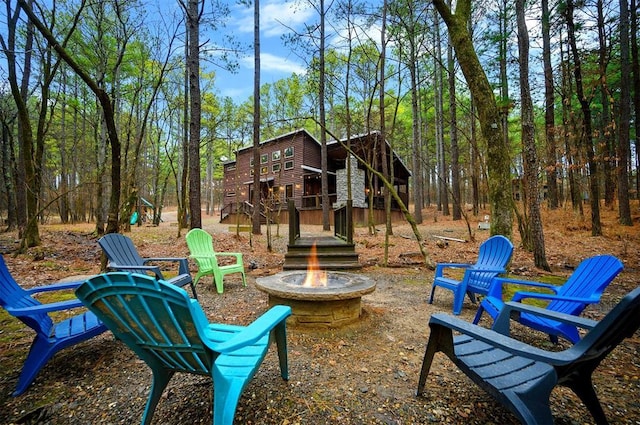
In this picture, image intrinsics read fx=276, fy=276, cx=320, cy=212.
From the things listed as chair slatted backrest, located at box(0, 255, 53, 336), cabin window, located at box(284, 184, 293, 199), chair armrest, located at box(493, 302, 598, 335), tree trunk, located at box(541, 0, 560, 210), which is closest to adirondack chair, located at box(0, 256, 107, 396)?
chair slatted backrest, located at box(0, 255, 53, 336)

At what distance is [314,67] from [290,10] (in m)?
2.12

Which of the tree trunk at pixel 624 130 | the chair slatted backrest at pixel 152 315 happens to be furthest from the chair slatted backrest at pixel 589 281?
the tree trunk at pixel 624 130

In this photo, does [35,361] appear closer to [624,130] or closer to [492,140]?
[492,140]

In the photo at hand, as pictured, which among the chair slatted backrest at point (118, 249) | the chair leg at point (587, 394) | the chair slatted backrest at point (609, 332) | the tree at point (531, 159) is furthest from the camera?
the tree at point (531, 159)

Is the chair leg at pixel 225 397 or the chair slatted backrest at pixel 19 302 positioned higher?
the chair slatted backrest at pixel 19 302

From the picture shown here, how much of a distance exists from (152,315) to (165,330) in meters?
0.10

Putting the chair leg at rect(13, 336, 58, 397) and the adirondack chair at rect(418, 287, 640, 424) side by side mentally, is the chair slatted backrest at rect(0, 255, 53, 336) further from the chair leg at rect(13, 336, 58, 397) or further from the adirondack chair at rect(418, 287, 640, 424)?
the adirondack chair at rect(418, 287, 640, 424)

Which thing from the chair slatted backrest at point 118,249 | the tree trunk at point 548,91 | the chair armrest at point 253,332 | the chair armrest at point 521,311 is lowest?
the chair armrest at point 521,311

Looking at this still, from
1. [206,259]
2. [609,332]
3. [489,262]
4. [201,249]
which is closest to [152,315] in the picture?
[609,332]

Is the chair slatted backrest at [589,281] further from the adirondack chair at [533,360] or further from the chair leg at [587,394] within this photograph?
the chair leg at [587,394]

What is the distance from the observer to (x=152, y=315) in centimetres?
137

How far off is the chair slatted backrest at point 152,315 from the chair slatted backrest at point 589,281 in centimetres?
288

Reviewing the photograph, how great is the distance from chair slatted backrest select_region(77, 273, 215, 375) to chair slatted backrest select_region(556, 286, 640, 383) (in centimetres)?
178

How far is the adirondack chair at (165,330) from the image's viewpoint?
4.29 feet
